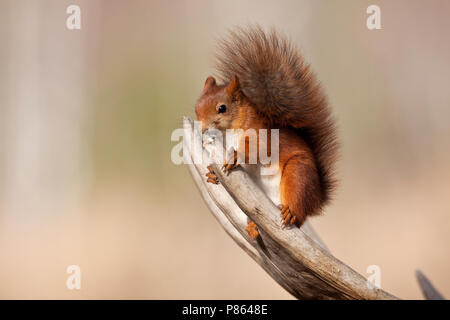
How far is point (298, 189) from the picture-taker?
2.99 feet

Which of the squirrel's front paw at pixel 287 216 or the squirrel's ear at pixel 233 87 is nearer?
→ the squirrel's front paw at pixel 287 216

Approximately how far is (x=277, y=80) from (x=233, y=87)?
0.34 feet

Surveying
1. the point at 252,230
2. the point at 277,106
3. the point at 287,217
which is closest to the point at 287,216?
the point at 287,217

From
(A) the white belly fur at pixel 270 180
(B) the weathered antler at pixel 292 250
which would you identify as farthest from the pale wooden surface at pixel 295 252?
(A) the white belly fur at pixel 270 180

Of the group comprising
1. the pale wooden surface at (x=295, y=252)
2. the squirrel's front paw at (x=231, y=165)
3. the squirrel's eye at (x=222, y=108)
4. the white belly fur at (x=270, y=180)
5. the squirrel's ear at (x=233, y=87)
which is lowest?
the pale wooden surface at (x=295, y=252)

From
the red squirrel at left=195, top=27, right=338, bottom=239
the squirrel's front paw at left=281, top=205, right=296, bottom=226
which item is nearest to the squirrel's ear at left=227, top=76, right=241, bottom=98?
the red squirrel at left=195, top=27, right=338, bottom=239

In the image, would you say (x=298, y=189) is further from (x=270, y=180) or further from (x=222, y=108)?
(x=222, y=108)

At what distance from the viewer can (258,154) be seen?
0.94 meters

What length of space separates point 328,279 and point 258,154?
30 cm

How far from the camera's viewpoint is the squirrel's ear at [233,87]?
37.8 inches

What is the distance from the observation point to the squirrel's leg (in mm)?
886

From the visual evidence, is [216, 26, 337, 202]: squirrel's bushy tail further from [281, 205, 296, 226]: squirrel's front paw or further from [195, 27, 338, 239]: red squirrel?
[281, 205, 296, 226]: squirrel's front paw

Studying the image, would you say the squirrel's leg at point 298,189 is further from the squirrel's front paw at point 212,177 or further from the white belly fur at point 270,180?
the squirrel's front paw at point 212,177
